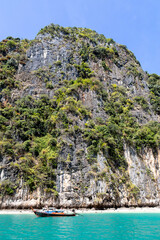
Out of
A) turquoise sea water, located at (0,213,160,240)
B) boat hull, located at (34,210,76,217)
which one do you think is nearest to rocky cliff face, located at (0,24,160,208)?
boat hull, located at (34,210,76,217)

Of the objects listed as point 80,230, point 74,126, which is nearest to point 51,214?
point 80,230

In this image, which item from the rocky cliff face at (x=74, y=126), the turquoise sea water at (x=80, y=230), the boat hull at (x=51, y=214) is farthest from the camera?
the rocky cliff face at (x=74, y=126)

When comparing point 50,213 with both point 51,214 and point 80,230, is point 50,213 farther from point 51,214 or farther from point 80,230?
point 80,230

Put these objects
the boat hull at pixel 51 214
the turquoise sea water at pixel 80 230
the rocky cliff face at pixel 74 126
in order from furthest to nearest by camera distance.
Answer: the rocky cliff face at pixel 74 126 → the boat hull at pixel 51 214 → the turquoise sea water at pixel 80 230

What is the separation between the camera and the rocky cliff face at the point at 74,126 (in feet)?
99.7

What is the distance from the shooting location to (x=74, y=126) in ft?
118

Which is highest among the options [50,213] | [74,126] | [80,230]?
[74,126]

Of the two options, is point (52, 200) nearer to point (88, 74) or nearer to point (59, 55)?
point (88, 74)

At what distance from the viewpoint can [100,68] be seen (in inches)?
2080

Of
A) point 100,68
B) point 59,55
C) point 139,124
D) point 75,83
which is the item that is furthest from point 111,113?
point 59,55

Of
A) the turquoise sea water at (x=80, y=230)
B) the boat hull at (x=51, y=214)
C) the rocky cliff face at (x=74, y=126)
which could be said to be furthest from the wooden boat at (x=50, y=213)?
the turquoise sea water at (x=80, y=230)

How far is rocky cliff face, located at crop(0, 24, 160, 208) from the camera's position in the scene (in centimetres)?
3038

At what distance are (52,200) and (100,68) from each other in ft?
118

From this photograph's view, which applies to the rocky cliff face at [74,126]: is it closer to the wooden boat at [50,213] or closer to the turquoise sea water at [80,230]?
the wooden boat at [50,213]
